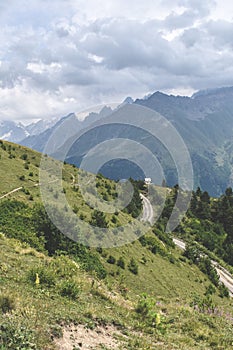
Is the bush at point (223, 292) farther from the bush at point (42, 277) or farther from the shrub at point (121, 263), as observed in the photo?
the bush at point (42, 277)

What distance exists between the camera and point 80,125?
42.6 metres

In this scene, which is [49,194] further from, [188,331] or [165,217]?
[165,217]

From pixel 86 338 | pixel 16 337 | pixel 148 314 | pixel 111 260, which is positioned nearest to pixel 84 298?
pixel 148 314

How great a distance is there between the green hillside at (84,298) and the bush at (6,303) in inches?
1.2

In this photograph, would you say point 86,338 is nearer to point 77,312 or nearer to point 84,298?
point 77,312

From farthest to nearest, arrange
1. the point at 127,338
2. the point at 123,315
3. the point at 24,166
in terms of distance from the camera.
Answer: the point at 24,166
the point at 123,315
the point at 127,338

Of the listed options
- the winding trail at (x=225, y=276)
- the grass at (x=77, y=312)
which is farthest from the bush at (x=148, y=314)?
the winding trail at (x=225, y=276)

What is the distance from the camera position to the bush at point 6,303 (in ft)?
35.8

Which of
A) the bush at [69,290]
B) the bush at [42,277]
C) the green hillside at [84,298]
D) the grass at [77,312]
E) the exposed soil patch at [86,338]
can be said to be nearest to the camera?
the exposed soil patch at [86,338]

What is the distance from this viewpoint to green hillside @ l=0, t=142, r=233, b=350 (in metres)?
11.0

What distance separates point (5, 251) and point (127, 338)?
38.0 ft

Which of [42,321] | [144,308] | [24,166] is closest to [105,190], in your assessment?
[24,166]

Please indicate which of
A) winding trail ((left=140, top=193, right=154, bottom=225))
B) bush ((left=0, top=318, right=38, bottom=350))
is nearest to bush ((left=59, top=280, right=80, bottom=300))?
bush ((left=0, top=318, right=38, bottom=350))

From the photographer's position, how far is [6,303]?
36.6ft
